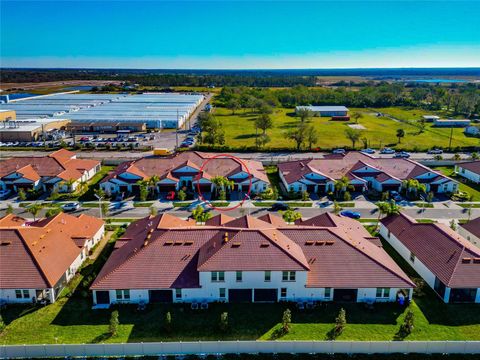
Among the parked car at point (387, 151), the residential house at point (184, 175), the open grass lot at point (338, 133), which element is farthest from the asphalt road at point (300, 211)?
the open grass lot at point (338, 133)

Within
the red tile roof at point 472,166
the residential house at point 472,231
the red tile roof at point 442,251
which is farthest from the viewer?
the red tile roof at point 472,166

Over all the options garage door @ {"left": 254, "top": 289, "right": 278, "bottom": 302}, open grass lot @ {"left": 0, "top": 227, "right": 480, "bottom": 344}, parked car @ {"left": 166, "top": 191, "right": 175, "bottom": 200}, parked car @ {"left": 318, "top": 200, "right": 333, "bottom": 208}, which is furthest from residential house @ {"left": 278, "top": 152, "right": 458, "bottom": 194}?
garage door @ {"left": 254, "top": 289, "right": 278, "bottom": 302}

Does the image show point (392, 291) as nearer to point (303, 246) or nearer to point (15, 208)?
point (303, 246)

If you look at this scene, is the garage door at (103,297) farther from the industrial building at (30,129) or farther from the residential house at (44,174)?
the industrial building at (30,129)

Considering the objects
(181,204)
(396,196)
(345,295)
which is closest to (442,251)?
(345,295)

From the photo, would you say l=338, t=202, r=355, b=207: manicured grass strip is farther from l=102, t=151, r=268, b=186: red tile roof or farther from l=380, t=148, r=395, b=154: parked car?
l=380, t=148, r=395, b=154: parked car

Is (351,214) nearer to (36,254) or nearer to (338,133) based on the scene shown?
(36,254)
